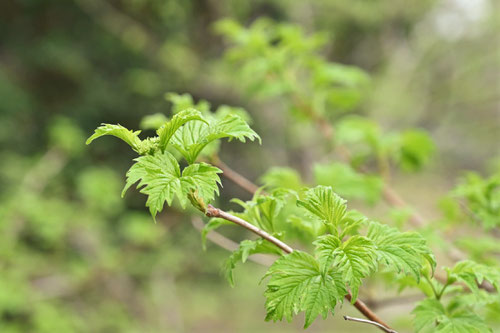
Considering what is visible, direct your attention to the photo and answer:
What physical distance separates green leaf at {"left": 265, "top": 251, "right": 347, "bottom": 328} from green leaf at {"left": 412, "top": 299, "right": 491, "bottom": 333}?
22cm

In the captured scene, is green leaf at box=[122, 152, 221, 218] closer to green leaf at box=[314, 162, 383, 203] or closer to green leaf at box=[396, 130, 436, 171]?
green leaf at box=[314, 162, 383, 203]

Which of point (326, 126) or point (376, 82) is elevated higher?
point (376, 82)

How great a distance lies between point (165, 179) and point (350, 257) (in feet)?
1.11

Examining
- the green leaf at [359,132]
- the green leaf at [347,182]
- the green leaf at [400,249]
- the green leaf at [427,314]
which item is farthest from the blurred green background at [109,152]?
the green leaf at [400,249]

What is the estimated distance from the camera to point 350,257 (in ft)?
2.17

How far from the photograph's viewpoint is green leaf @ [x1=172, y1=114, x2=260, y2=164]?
2.29 feet

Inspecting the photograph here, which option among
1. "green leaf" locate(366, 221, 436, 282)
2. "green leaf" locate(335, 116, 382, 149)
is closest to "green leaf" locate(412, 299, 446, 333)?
"green leaf" locate(366, 221, 436, 282)

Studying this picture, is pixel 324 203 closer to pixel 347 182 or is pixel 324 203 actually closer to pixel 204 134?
pixel 204 134

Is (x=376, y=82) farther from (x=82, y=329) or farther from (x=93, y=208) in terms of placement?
(x=82, y=329)

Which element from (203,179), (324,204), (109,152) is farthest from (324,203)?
(109,152)

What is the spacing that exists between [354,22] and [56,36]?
4229 mm

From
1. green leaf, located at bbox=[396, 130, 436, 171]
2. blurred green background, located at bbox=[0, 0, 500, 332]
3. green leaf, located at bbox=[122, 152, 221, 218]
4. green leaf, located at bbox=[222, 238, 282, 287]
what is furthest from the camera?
blurred green background, located at bbox=[0, 0, 500, 332]

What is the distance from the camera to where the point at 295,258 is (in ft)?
2.31

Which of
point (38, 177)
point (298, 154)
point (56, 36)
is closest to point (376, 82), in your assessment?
point (298, 154)
